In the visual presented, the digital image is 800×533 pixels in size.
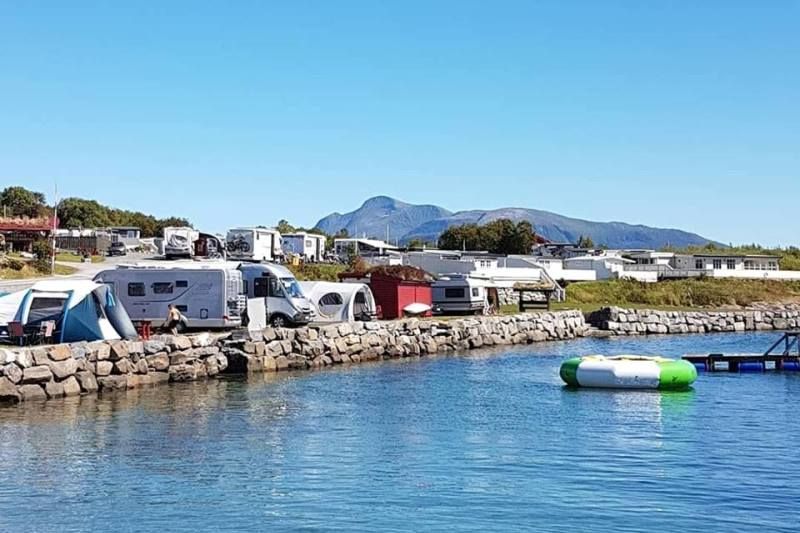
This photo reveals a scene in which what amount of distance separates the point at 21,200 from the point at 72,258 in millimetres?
58230

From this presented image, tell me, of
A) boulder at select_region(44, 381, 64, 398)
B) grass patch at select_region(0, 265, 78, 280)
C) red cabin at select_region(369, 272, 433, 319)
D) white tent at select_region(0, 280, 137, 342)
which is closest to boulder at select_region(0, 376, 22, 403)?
boulder at select_region(44, 381, 64, 398)

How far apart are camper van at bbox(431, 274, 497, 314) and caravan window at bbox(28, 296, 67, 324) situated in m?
30.6

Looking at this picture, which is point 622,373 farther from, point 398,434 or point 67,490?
point 67,490

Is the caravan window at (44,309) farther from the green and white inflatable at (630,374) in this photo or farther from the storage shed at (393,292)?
the storage shed at (393,292)

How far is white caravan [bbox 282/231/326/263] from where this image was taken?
9181 cm

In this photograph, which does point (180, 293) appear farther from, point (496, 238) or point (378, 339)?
point (496, 238)

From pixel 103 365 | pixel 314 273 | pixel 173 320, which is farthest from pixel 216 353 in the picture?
pixel 314 273

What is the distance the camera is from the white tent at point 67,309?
105 ft

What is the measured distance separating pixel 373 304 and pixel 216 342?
1509 cm

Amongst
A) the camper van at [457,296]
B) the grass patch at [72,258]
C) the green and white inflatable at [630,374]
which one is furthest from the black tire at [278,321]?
the grass patch at [72,258]

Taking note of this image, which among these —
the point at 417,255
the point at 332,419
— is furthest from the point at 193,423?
the point at 417,255

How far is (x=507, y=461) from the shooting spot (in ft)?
67.1

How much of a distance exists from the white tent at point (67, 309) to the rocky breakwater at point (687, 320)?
39.4 m

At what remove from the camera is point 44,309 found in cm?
3225
